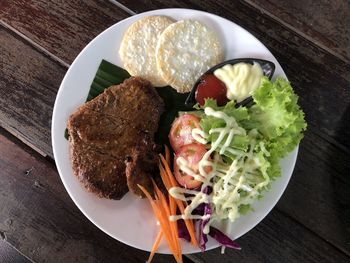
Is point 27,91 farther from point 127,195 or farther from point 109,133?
point 127,195

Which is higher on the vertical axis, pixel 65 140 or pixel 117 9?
pixel 117 9

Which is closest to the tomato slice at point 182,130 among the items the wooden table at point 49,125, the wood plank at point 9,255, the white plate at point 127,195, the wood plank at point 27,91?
the white plate at point 127,195

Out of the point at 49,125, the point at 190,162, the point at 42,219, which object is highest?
the point at 190,162

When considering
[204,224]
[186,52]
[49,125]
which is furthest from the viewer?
[49,125]

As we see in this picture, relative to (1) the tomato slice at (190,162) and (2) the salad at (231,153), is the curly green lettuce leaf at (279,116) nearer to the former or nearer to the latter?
(2) the salad at (231,153)

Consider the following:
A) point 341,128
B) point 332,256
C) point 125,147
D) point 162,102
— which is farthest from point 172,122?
point 332,256

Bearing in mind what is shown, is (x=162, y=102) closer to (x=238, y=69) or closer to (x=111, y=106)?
(x=111, y=106)

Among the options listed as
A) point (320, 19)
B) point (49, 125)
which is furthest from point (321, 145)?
point (49, 125)
